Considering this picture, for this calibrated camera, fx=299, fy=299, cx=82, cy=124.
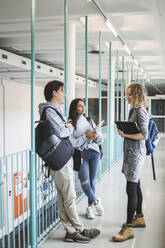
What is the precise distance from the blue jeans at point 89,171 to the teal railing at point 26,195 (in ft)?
1.17

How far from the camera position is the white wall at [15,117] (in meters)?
10.8

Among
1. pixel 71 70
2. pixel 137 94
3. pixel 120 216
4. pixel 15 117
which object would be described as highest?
pixel 71 70

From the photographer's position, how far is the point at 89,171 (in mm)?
3477

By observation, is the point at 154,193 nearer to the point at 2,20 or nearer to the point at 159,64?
the point at 2,20

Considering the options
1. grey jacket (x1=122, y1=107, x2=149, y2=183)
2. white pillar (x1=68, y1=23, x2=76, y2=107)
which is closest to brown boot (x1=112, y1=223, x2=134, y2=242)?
grey jacket (x1=122, y1=107, x2=149, y2=183)

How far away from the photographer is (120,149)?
27.6 feet

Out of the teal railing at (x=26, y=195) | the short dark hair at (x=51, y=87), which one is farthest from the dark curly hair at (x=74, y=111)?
the short dark hair at (x=51, y=87)

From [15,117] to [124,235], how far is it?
29.6 feet

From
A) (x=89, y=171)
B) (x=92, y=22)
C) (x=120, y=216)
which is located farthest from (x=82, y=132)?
(x=92, y=22)

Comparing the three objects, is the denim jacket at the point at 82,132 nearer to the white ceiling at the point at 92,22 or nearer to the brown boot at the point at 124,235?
the brown boot at the point at 124,235

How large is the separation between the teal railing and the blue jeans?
1.17ft

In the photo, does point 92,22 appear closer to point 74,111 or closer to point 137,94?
point 74,111

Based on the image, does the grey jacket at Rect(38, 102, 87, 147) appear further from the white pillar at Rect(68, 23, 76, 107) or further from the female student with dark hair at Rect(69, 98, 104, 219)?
the white pillar at Rect(68, 23, 76, 107)

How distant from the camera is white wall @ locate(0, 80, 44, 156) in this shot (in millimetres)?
10777
